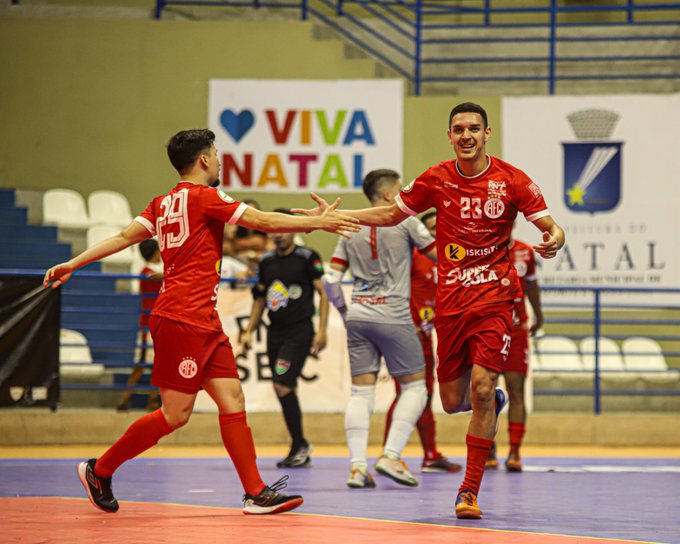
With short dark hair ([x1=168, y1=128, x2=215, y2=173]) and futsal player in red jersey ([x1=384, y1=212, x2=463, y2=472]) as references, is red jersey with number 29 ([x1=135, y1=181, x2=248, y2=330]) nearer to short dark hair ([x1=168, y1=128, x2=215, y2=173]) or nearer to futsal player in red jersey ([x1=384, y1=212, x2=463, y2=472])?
short dark hair ([x1=168, y1=128, x2=215, y2=173])

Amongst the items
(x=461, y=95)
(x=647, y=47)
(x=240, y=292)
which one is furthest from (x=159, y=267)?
(x=647, y=47)

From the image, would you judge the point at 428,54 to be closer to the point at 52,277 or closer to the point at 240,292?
the point at 240,292

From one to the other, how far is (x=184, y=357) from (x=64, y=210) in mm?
9789

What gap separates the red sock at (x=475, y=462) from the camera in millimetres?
6098

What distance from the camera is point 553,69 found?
1577cm

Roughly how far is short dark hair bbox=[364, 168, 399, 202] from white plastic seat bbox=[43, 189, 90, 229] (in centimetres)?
786

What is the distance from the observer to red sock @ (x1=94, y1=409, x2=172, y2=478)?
6.09 meters

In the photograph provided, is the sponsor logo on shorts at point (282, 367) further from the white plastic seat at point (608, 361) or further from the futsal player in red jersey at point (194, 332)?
the white plastic seat at point (608, 361)

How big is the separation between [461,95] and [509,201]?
1051 centimetres

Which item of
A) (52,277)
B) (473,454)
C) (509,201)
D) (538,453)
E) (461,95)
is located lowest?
(538,453)

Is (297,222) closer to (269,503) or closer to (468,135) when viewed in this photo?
(468,135)

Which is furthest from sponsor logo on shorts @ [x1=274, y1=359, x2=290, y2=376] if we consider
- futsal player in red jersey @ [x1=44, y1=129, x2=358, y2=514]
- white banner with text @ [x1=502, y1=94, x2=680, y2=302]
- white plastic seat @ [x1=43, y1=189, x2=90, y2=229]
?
white banner with text @ [x1=502, y1=94, x2=680, y2=302]

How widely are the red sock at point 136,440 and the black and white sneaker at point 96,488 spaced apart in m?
0.03

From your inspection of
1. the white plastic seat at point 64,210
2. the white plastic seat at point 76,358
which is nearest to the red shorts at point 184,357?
the white plastic seat at point 76,358
